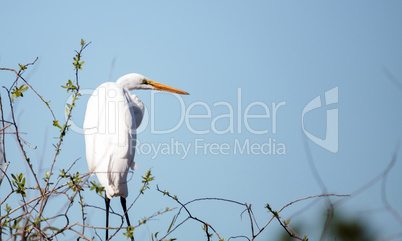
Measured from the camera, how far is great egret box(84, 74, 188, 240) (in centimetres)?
399

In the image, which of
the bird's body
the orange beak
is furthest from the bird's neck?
the bird's body

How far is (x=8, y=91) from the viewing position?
8.77ft

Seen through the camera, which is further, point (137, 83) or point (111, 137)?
point (137, 83)

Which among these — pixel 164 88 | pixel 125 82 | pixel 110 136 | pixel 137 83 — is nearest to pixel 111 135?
pixel 110 136

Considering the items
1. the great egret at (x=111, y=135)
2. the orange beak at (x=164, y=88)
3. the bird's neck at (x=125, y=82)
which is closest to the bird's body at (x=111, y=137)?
the great egret at (x=111, y=135)

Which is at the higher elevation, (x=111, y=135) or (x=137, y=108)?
(x=137, y=108)

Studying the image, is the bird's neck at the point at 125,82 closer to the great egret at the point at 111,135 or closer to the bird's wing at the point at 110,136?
the great egret at the point at 111,135

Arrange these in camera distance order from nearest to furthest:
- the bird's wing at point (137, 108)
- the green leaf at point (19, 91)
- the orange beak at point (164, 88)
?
the green leaf at point (19, 91), the bird's wing at point (137, 108), the orange beak at point (164, 88)

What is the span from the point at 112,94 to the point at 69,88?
5.46ft

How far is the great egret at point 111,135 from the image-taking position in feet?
13.1

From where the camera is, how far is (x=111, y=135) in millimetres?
4219

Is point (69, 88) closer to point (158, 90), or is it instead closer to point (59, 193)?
point (59, 193)

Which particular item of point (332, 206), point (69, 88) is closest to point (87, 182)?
point (69, 88)

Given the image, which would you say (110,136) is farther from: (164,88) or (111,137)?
(164,88)
